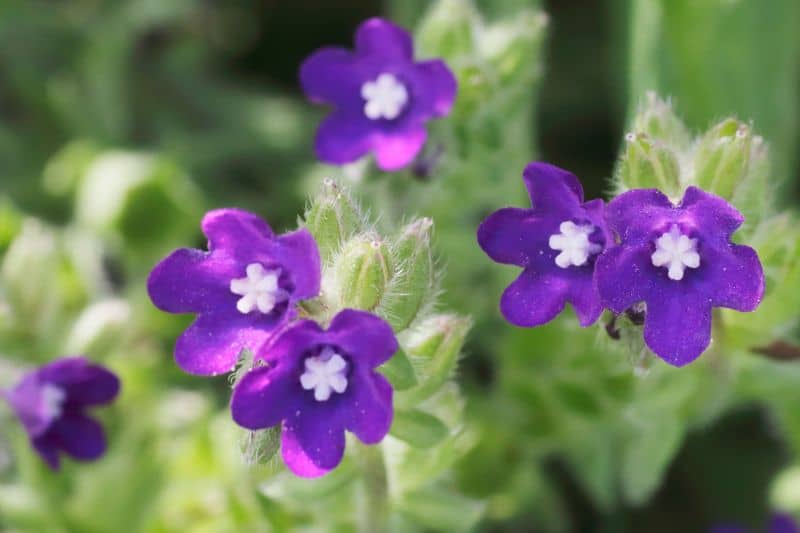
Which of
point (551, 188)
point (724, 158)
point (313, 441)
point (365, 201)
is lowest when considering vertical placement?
point (313, 441)

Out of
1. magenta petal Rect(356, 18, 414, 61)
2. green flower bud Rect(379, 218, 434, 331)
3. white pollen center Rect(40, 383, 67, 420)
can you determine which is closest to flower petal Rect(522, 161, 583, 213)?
green flower bud Rect(379, 218, 434, 331)

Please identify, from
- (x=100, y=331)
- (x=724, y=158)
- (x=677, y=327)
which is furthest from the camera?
(x=100, y=331)

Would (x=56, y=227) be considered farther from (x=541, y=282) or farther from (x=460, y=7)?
(x=541, y=282)

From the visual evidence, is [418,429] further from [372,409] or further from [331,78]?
[331,78]

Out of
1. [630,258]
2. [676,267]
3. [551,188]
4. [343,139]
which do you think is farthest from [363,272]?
[343,139]

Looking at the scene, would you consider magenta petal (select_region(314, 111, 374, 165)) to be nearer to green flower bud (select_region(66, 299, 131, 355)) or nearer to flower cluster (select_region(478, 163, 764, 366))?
flower cluster (select_region(478, 163, 764, 366))

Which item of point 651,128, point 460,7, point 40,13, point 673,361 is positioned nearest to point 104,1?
point 40,13

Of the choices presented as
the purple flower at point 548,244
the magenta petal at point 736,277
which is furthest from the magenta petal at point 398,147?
the magenta petal at point 736,277

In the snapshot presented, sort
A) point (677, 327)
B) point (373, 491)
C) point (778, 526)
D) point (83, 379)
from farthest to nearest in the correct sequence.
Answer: point (778, 526) < point (83, 379) < point (373, 491) < point (677, 327)
